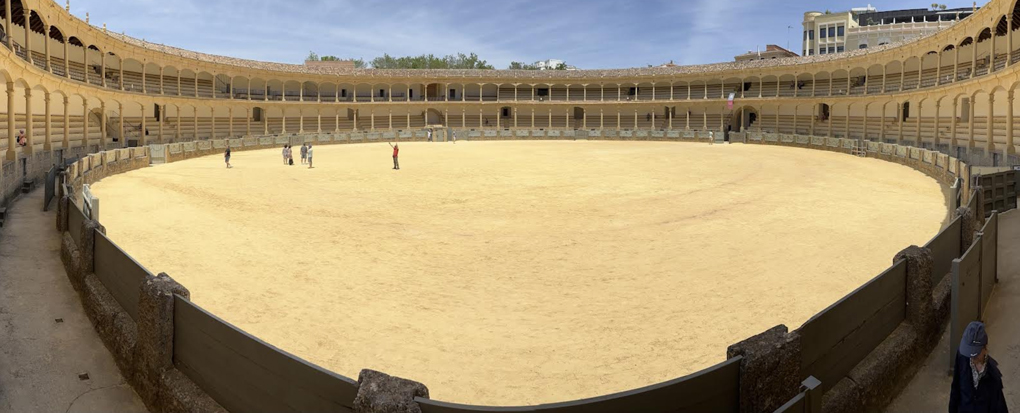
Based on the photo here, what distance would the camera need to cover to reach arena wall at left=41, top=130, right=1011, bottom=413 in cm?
411

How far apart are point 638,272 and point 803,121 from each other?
51953 millimetres

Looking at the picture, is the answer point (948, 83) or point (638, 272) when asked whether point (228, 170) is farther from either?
point (948, 83)

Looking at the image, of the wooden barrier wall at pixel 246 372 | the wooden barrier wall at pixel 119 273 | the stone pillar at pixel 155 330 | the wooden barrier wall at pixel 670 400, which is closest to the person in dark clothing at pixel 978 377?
the wooden barrier wall at pixel 670 400

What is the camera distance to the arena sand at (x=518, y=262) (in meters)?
7.40

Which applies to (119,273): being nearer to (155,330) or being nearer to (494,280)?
(155,330)

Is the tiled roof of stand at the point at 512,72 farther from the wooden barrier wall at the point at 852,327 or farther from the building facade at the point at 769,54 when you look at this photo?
the wooden barrier wall at the point at 852,327

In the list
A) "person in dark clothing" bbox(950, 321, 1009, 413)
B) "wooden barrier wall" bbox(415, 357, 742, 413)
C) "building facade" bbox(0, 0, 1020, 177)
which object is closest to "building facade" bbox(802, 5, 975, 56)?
"building facade" bbox(0, 0, 1020, 177)

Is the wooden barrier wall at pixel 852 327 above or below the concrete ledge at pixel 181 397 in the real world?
above

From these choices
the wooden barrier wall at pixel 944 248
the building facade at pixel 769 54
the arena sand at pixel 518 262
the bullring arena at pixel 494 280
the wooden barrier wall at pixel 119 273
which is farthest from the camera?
the building facade at pixel 769 54

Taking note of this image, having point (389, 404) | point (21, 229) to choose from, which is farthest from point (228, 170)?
point (389, 404)

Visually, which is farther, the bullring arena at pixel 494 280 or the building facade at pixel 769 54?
the building facade at pixel 769 54

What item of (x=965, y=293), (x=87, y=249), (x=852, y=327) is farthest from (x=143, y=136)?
(x=965, y=293)

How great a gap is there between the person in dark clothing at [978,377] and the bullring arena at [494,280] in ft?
3.06

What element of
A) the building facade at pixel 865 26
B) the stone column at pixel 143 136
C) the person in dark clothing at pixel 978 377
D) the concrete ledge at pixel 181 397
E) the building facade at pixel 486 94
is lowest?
the concrete ledge at pixel 181 397
